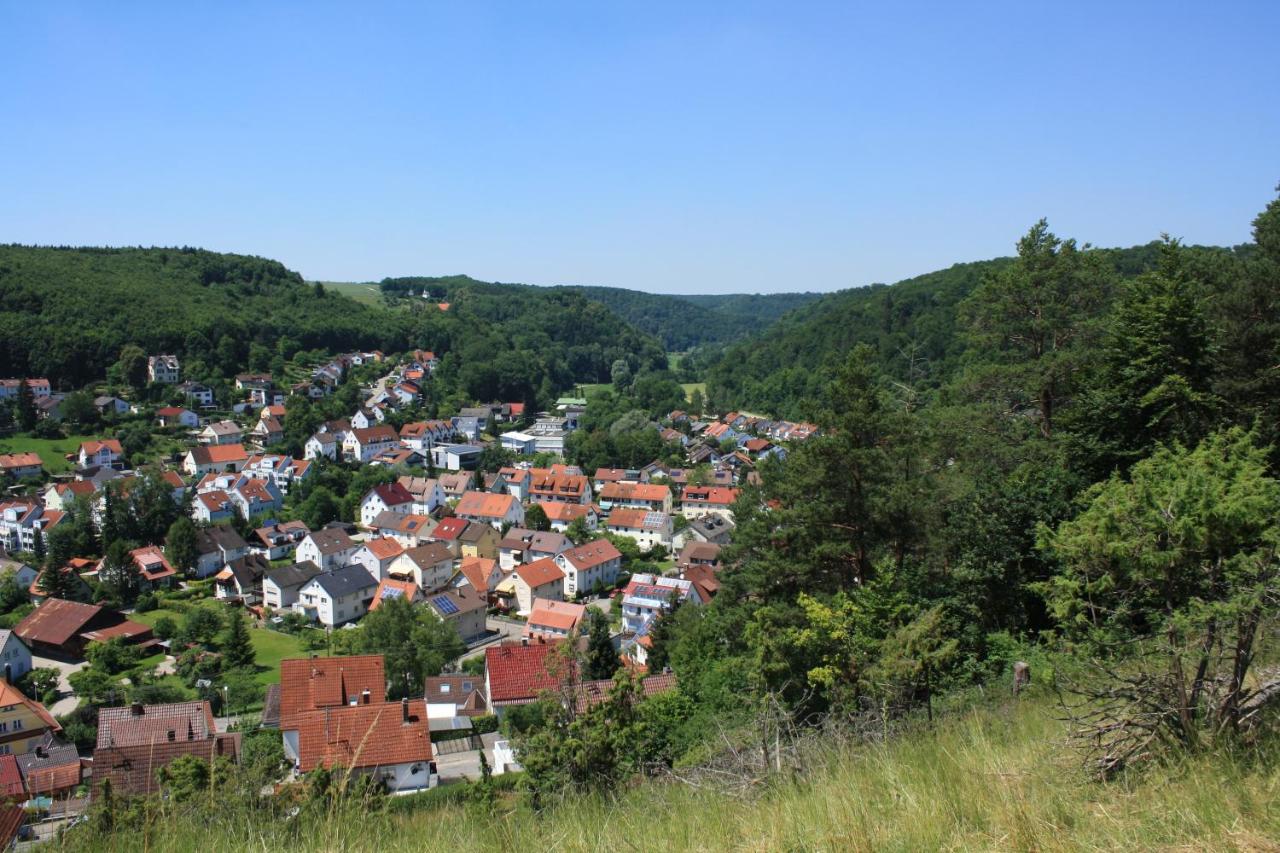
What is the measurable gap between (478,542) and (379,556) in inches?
181

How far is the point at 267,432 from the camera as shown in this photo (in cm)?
5597

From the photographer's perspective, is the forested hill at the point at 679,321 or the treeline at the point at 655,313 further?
the forested hill at the point at 679,321

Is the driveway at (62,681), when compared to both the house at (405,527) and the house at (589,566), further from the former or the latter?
the house at (589,566)

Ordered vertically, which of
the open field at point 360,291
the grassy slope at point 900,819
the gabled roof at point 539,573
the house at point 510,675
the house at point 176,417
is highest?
the open field at point 360,291

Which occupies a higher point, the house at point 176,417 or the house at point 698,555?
the house at point 176,417

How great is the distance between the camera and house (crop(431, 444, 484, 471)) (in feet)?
174

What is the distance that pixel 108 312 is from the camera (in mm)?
68062

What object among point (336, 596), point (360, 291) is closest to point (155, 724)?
point (336, 596)

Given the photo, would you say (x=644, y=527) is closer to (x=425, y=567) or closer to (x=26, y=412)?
(x=425, y=567)

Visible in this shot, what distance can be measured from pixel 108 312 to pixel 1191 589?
3211 inches

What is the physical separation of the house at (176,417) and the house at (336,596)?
33190mm

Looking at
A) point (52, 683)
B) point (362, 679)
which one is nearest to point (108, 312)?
point (52, 683)

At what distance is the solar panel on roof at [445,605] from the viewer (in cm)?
2553

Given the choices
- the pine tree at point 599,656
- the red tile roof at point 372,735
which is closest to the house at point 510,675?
the pine tree at point 599,656
